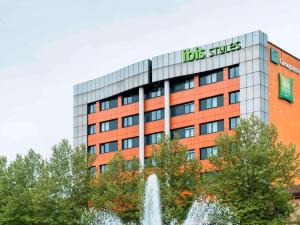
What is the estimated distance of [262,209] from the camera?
42.2 meters

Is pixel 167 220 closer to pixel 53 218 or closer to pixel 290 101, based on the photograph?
pixel 53 218

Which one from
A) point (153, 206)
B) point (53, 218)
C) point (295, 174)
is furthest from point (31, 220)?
point (295, 174)

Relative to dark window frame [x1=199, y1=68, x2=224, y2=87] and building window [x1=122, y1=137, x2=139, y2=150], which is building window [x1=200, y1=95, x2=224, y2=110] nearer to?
dark window frame [x1=199, y1=68, x2=224, y2=87]

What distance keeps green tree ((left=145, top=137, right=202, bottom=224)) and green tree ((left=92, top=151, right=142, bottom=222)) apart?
207 centimetres

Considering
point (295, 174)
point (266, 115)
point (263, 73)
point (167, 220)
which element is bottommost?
point (167, 220)

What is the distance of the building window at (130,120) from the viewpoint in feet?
270

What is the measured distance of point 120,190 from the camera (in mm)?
51344

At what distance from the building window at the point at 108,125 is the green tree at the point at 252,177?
40.2m

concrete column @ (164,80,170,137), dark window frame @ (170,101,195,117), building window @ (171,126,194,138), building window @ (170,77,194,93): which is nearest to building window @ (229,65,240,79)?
building window @ (170,77,194,93)

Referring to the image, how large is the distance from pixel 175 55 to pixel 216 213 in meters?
37.4

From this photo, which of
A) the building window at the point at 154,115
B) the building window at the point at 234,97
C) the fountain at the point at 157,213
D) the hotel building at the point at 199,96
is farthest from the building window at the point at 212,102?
the fountain at the point at 157,213

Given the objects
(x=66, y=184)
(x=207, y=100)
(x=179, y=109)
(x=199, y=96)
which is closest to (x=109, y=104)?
(x=179, y=109)

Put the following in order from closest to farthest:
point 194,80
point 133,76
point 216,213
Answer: point 216,213, point 194,80, point 133,76

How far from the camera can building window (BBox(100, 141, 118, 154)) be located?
277ft
